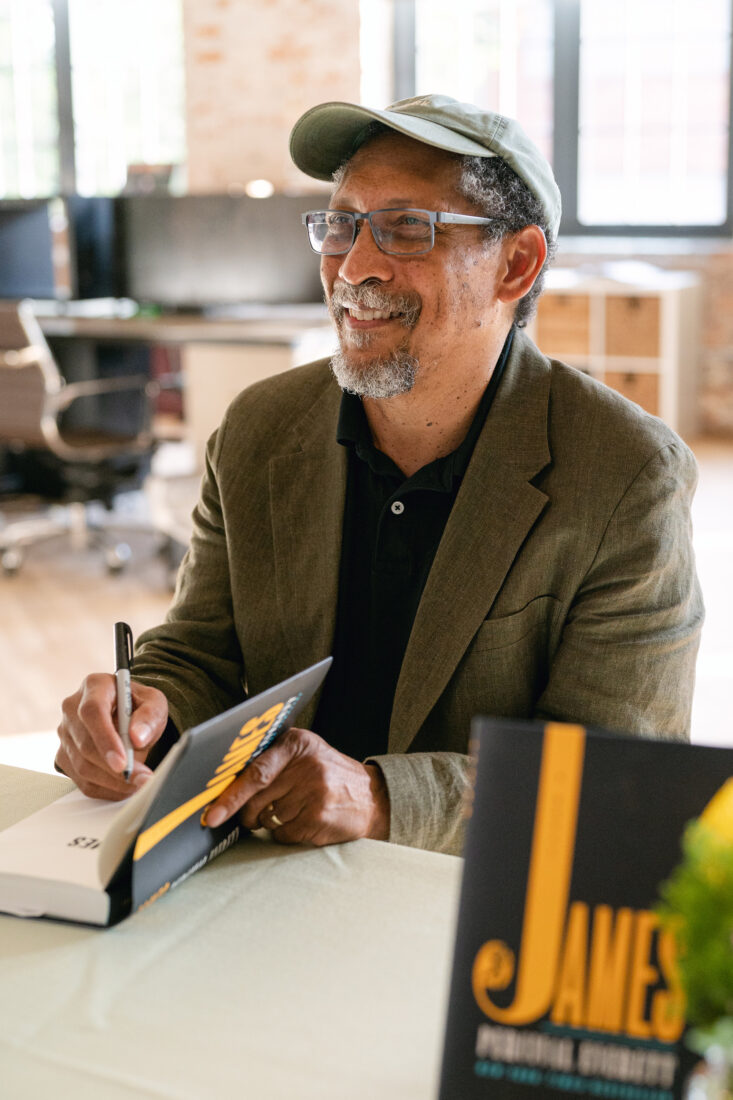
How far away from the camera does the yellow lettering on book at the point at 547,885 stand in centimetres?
62

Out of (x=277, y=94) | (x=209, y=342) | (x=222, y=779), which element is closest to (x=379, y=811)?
(x=222, y=779)

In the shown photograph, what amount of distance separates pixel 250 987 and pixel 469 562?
0.61 metres

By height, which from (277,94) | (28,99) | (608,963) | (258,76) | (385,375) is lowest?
(608,963)

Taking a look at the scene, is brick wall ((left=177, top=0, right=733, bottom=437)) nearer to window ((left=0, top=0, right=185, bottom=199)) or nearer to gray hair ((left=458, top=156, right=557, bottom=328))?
window ((left=0, top=0, right=185, bottom=199))

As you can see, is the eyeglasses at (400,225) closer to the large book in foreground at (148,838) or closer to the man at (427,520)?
the man at (427,520)

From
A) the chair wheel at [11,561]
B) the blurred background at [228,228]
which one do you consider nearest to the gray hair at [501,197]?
the blurred background at [228,228]

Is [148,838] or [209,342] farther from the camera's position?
[209,342]

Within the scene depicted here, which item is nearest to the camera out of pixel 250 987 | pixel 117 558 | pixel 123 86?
pixel 250 987

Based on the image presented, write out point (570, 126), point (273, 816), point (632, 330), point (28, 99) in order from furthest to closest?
point (28, 99) < point (570, 126) < point (632, 330) < point (273, 816)

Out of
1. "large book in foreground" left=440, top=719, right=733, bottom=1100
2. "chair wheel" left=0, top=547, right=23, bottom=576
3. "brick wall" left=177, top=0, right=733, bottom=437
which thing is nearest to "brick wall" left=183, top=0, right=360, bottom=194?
"brick wall" left=177, top=0, right=733, bottom=437

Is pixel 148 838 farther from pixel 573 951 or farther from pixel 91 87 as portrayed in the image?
pixel 91 87

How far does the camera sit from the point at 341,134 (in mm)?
1426

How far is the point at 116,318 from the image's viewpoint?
17.4ft

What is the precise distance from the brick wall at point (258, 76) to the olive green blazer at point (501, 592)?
5.38m
